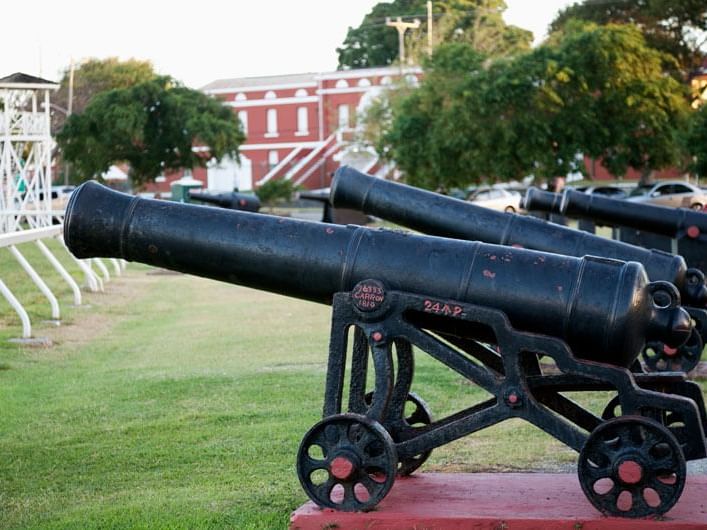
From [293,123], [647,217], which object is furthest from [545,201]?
[293,123]

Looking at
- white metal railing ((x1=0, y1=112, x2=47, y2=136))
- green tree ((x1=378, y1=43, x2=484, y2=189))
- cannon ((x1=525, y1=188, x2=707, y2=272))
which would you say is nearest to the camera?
cannon ((x1=525, y1=188, x2=707, y2=272))

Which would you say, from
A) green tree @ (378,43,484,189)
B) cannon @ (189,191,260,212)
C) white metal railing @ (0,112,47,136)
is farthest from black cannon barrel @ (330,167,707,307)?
green tree @ (378,43,484,189)

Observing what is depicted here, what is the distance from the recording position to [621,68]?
38562 mm

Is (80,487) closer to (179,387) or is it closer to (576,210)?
(179,387)

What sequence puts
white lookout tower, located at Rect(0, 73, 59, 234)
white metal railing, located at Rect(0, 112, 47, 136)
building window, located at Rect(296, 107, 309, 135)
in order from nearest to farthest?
white lookout tower, located at Rect(0, 73, 59, 234)
white metal railing, located at Rect(0, 112, 47, 136)
building window, located at Rect(296, 107, 309, 135)

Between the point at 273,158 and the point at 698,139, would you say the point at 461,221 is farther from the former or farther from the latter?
the point at 273,158

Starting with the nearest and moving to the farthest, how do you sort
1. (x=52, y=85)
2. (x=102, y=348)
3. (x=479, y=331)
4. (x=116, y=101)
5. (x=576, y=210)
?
(x=479, y=331)
(x=102, y=348)
(x=576, y=210)
(x=52, y=85)
(x=116, y=101)

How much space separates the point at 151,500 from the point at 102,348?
289 inches

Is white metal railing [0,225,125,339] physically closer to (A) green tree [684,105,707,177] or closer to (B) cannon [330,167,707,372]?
(B) cannon [330,167,707,372]

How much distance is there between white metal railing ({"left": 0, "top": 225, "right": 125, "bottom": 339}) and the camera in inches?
508

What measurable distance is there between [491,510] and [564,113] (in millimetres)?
35179

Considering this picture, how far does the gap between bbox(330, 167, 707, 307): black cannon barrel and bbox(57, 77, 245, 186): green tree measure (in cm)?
4175

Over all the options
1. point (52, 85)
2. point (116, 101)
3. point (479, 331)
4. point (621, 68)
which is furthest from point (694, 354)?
point (116, 101)

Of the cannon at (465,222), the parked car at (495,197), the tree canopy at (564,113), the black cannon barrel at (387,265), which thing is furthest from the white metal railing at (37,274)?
the parked car at (495,197)
